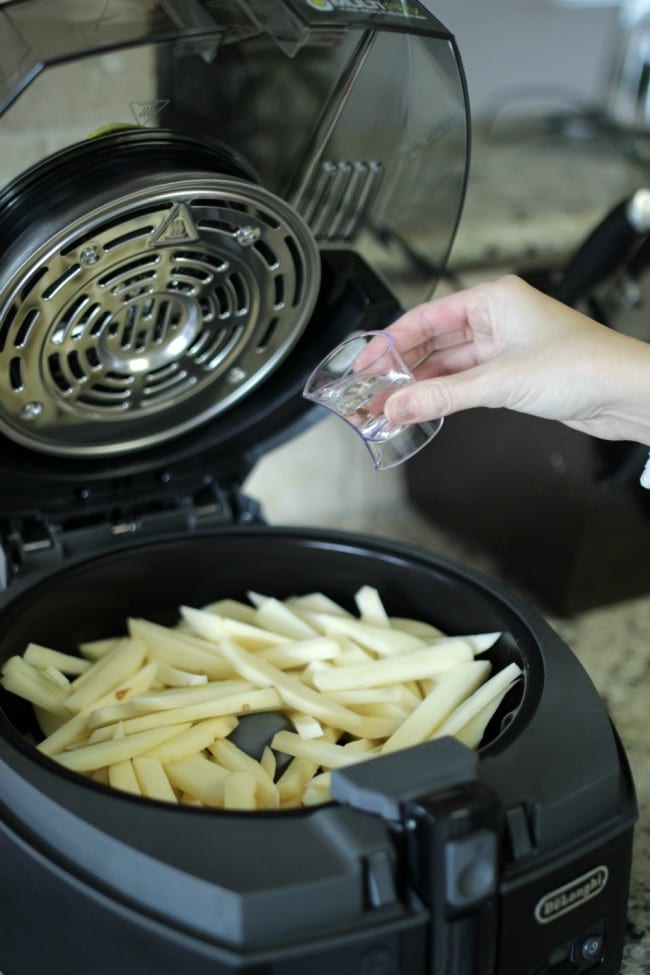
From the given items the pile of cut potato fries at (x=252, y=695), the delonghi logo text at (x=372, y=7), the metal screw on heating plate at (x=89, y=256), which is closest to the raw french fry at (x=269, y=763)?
the pile of cut potato fries at (x=252, y=695)

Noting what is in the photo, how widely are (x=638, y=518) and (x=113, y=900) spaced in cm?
85

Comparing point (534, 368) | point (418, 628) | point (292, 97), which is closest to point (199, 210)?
point (292, 97)

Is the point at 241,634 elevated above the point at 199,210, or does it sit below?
below

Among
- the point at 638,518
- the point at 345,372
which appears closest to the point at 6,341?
the point at 345,372

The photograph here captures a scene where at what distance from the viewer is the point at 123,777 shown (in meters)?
0.69

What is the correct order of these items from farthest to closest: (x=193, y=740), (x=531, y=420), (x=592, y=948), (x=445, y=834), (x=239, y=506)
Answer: (x=531, y=420) → (x=239, y=506) → (x=193, y=740) → (x=592, y=948) → (x=445, y=834)

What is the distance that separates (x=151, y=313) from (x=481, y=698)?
0.36 meters

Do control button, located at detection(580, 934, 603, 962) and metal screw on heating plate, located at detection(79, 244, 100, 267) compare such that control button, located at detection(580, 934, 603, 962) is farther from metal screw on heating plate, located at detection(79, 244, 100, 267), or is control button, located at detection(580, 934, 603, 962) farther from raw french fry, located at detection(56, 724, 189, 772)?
metal screw on heating plate, located at detection(79, 244, 100, 267)

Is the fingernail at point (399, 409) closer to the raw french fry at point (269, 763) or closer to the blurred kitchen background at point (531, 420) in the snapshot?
the raw french fry at point (269, 763)

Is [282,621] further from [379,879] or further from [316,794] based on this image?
[379,879]

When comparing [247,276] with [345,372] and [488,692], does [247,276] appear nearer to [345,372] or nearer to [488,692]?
[345,372]

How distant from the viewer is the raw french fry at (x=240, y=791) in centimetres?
64

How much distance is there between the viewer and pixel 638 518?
124cm

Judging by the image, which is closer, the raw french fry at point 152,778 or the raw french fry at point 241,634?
the raw french fry at point 152,778
